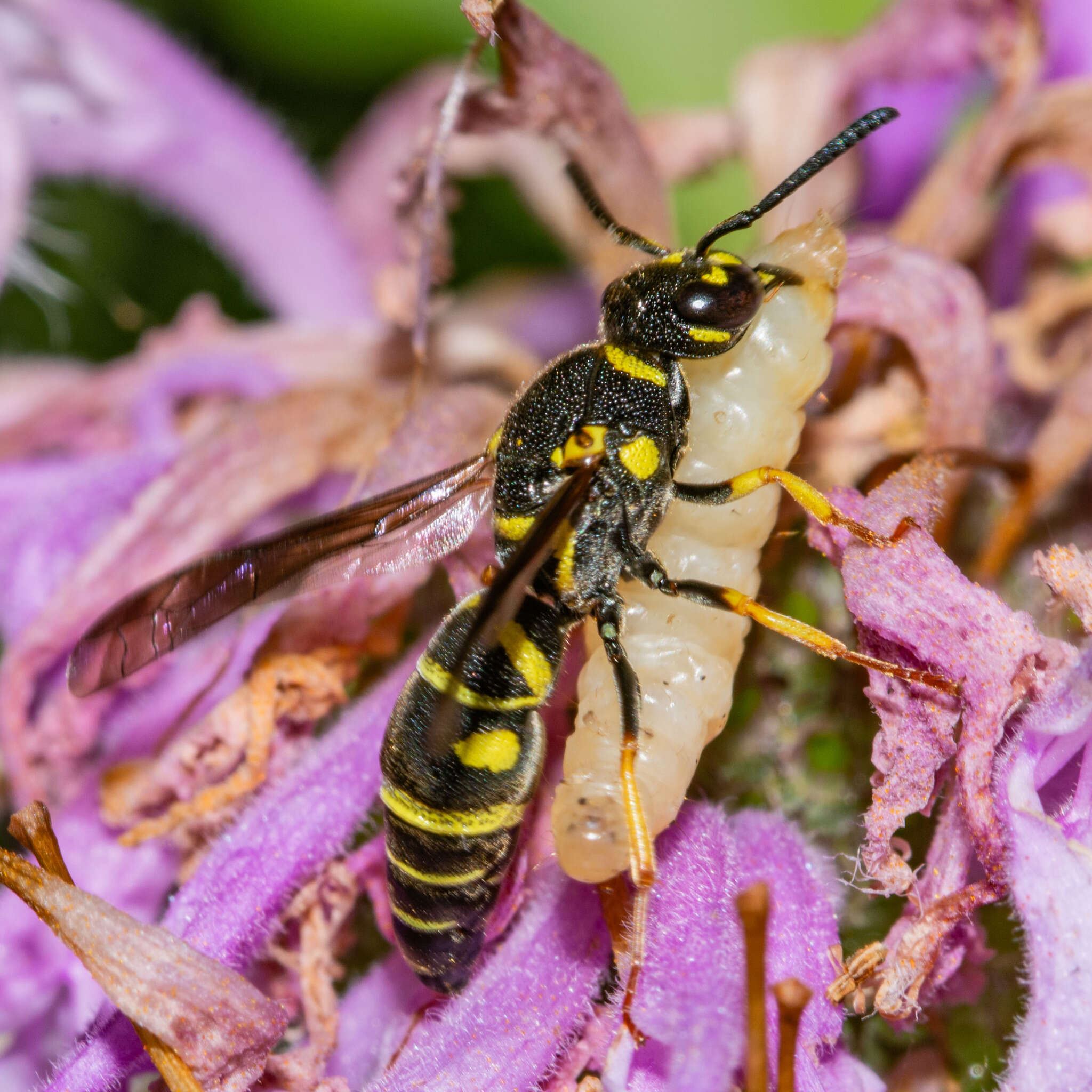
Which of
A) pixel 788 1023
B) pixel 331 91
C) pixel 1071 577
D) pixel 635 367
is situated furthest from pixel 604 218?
pixel 331 91

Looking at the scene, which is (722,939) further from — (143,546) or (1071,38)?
(1071,38)

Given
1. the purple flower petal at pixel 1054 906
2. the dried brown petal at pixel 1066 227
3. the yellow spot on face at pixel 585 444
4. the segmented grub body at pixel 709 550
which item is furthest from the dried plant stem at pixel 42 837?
the dried brown petal at pixel 1066 227

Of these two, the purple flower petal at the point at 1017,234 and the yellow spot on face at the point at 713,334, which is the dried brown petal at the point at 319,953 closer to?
the yellow spot on face at the point at 713,334

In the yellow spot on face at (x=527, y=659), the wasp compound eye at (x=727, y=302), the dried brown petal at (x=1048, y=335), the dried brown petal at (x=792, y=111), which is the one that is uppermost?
the dried brown petal at (x=792, y=111)

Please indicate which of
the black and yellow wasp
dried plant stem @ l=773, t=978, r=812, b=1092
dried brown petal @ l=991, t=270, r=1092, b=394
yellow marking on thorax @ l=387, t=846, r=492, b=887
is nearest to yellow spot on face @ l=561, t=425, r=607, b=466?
the black and yellow wasp

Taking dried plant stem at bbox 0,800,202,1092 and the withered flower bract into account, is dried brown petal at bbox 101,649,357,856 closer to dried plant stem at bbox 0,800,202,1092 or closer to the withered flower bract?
the withered flower bract

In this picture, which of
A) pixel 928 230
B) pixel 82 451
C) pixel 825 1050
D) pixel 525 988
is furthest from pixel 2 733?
pixel 928 230

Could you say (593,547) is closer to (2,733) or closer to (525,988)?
(525,988)

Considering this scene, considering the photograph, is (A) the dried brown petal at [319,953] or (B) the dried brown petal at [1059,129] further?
(B) the dried brown petal at [1059,129]

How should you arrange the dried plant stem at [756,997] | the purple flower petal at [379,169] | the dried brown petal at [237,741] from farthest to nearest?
1. the purple flower petal at [379,169]
2. the dried brown petal at [237,741]
3. the dried plant stem at [756,997]
